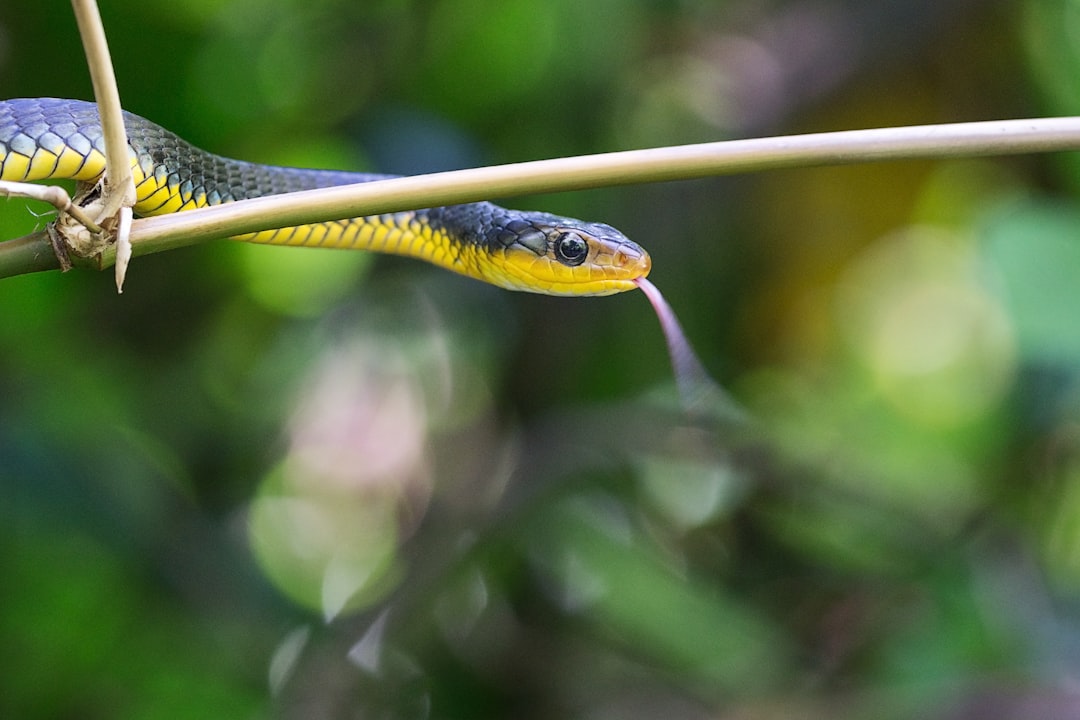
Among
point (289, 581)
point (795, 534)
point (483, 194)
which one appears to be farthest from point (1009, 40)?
point (483, 194)

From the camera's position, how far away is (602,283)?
267cm

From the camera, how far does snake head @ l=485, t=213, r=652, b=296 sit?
2666 millimetres

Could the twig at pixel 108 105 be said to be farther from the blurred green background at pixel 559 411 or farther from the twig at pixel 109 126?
the blurred green background at pixel 559 411

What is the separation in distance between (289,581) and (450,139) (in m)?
1.81

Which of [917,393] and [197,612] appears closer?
[197,612]

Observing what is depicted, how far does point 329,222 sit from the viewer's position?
1.90 m

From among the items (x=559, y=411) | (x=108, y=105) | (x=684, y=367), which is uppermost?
(x=108, y=105)

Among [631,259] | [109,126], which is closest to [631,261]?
[631,259]

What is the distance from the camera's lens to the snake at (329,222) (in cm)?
197

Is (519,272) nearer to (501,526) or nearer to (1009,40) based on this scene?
(501,526)

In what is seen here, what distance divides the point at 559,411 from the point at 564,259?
207cm

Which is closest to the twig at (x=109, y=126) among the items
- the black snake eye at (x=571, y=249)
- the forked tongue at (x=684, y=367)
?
the forked tongue at (x=684, y=367)

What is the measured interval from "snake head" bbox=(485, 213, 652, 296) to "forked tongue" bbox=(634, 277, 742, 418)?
6cm

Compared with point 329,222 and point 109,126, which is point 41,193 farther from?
point 329,222
